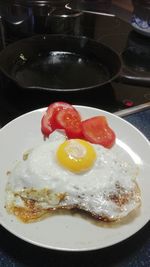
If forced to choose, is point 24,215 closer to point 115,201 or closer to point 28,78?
point 115,201

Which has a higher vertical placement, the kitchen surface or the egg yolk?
the egg yolk

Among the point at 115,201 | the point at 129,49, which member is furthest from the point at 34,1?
the point at 115,201

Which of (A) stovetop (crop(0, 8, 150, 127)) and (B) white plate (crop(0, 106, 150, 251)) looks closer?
(B) white plate (crop(0, 106, 150, 251))

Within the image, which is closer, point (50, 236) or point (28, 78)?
point (50, 236)

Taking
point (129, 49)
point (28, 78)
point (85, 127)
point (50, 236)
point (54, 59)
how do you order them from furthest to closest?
point (129, 49), point (54, 59), point (28, 78), point (85, 127), point (50, 236)

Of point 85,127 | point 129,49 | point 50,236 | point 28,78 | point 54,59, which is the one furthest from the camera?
point 129,49

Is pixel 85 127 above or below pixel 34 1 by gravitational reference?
below

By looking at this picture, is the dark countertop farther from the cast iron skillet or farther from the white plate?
the cast iron skillet

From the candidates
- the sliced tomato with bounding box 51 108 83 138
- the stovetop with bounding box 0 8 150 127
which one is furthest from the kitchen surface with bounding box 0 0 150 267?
the sliced tomato with bounding box 51 108 83 138

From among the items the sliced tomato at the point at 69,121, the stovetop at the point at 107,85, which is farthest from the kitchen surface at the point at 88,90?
the sliced tomato at the point at 69,121
